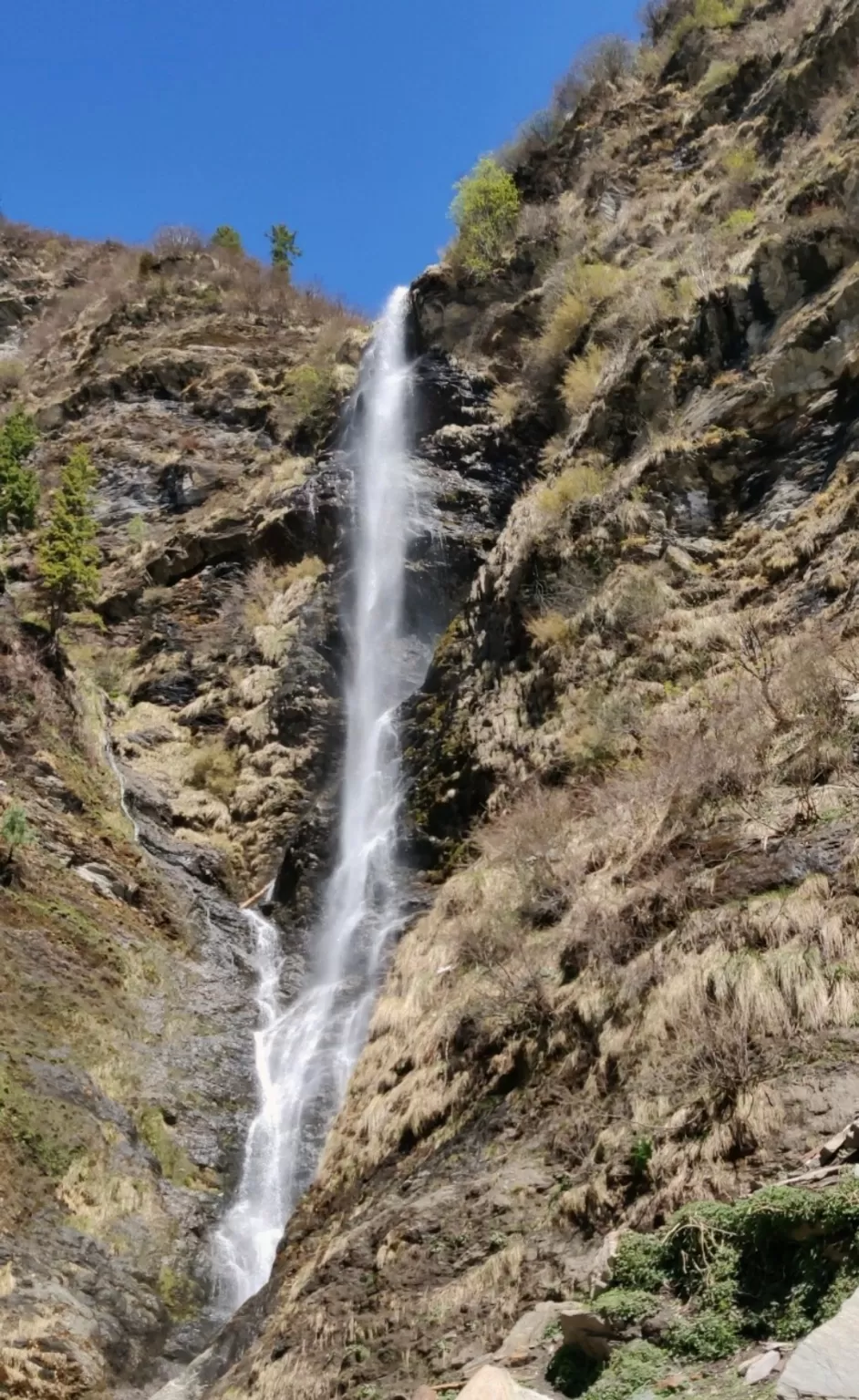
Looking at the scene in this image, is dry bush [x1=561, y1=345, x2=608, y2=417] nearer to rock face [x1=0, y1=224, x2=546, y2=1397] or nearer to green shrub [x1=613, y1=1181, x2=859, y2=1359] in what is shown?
rock face [x1=0, y1=224, x2=546, y2=1397]

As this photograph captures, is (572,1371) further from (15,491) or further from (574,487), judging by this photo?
(15,491)

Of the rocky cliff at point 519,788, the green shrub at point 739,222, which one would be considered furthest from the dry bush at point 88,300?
the green shrub at point 739,222

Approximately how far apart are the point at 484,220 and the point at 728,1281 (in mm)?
32223

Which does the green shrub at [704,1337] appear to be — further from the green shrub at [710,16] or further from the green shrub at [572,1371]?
the green shrub at [710,16]

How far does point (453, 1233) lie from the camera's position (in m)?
7.89

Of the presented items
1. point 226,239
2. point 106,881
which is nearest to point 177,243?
point 226,239

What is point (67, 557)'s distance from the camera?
23.8 meters

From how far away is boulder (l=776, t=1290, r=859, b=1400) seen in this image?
3.93 metres

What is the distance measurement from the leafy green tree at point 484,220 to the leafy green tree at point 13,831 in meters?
22.3

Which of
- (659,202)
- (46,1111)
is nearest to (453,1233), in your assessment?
(46,1111)

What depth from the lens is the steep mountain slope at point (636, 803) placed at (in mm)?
7059

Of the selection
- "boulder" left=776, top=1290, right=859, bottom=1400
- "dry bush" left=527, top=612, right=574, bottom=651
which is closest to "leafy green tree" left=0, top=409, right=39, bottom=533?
"dry bush" left=527, top=612, right=574, bottom=651

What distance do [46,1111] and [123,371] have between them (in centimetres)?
3155

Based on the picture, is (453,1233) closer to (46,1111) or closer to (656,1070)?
(656,1070)
